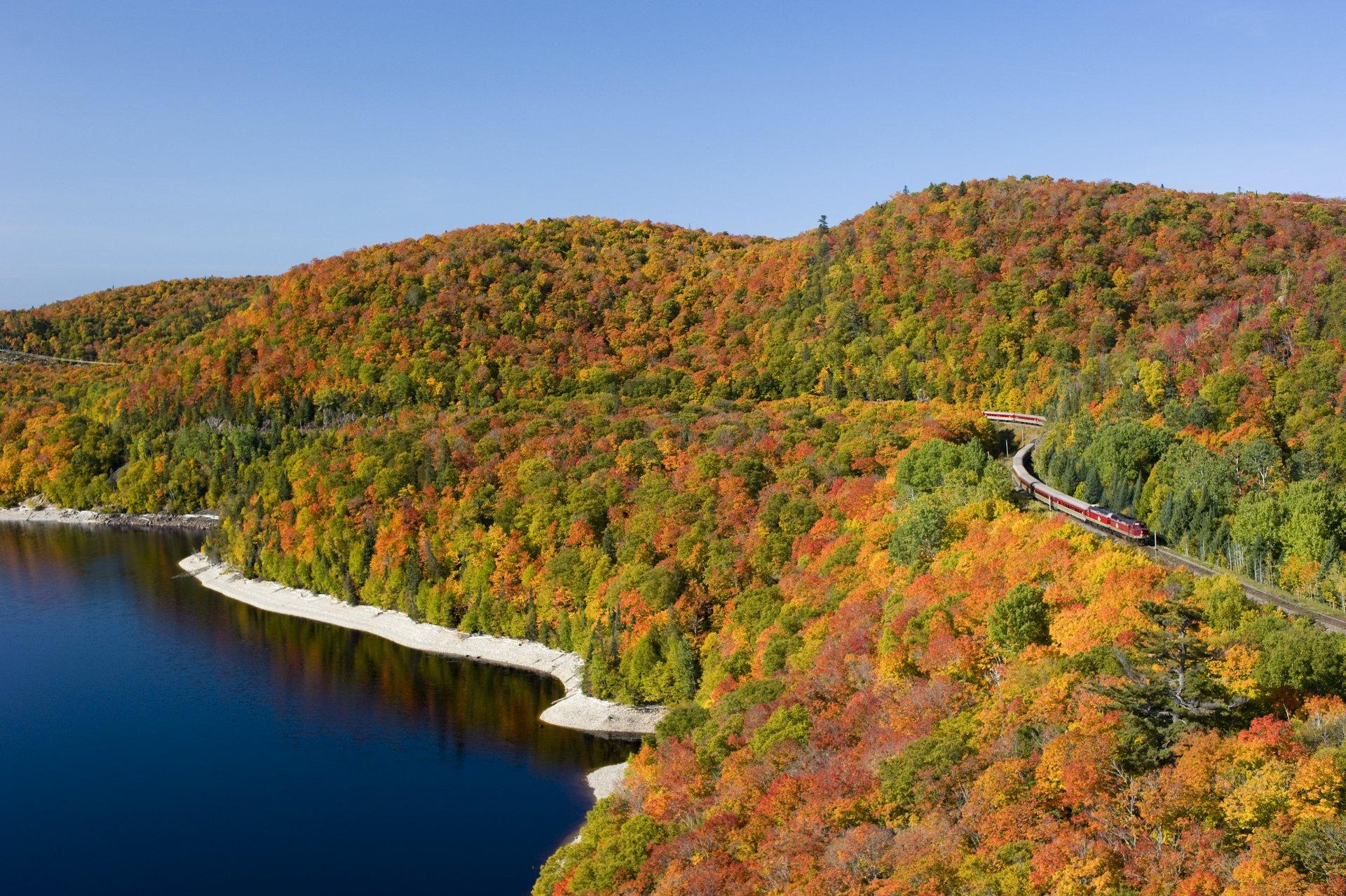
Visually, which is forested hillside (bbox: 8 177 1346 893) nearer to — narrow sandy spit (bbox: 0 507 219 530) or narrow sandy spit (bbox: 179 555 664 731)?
narrow sandy spit (bbox: 179 555 664 731)

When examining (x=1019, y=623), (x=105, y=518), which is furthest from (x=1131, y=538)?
(x=105, y=518)

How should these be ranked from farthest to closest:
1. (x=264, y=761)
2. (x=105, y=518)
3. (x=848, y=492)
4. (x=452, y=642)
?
(x=105, y=518) → (x=452, y=642) → (x=848, y=492) → (x=264, y=761)

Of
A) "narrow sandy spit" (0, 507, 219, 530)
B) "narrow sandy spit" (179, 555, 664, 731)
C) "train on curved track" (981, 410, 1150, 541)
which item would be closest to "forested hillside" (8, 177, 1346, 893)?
"narrow sandy spit" (179, 555, 664, 731)

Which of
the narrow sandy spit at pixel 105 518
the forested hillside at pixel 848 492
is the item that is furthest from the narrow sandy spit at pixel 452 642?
the narrow sandy spit at pixel 105 518

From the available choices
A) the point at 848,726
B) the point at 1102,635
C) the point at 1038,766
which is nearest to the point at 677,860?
the point at 848,726

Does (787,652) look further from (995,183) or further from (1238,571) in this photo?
(995,183)

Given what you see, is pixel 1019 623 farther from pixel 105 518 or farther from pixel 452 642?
pixel 105 518

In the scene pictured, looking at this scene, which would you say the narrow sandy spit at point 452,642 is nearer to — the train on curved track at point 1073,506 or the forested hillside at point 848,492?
the forested hillside at point 848,492
